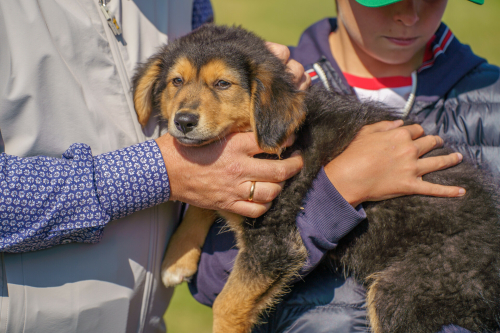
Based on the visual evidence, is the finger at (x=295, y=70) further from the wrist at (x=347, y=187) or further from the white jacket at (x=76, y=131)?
the white jacket at (x=76, y=131)

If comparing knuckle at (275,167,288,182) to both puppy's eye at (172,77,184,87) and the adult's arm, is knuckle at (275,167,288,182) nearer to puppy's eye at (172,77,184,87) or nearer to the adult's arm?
the adult's arm

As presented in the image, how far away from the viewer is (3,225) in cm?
147

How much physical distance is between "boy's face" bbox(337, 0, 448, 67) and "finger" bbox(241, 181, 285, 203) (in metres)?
1.34

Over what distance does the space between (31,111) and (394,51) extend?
222 cm

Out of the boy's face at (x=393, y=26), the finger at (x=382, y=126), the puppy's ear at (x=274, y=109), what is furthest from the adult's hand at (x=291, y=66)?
the boy's face at (x=393, y=26)

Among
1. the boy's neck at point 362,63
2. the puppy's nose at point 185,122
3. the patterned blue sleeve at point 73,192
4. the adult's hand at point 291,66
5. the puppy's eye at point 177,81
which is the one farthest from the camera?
the boy's neck at point 362,63

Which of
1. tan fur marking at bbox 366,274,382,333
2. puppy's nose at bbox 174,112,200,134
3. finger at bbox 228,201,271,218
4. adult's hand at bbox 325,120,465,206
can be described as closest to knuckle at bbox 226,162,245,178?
finger at bbox 228,201,271,218

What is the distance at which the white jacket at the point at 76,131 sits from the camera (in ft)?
5.14

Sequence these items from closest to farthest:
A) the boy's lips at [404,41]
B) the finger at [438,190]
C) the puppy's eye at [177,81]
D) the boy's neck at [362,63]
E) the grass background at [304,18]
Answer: the finger at [438,190] → the puppy's eye at [177,81] → the boy's lips at [404,41] → the boy's neck at [362,63] → the grass background at [304,18]

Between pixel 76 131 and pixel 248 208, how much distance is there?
91 centimetres

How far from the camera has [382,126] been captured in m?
2.31

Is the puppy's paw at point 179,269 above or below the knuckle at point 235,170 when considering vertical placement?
below

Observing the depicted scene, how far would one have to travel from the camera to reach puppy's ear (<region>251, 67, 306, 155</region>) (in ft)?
6.55

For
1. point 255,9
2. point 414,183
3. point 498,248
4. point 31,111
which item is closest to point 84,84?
point 31,111
